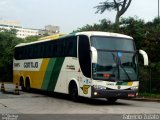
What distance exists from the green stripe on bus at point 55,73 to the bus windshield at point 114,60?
3.96 metres

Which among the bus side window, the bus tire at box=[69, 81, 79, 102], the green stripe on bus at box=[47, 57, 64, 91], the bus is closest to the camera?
the bus

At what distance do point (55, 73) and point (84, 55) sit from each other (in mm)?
4685

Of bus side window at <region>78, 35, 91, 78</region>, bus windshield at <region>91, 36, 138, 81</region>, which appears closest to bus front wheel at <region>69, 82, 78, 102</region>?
bus side window at <region>78, 35, 91, 78</region>

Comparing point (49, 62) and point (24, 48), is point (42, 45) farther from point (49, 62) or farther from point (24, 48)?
point (24, 48)

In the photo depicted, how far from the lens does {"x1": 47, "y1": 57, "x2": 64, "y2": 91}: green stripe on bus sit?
24650mm

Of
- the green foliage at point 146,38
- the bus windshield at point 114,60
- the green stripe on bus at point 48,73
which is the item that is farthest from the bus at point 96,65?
the green foliage at point 146,38

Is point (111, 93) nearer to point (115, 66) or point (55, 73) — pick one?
point (115, 66)

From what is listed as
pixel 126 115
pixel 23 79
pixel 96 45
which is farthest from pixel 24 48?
pixel 126 115

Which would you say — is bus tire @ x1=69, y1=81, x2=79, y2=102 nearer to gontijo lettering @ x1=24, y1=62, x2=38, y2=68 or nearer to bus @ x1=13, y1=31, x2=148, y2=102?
bus @ x1=13, y1=31, x2=148, y2=102

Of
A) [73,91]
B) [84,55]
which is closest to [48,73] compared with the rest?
[73,91]

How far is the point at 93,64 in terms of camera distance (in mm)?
20391

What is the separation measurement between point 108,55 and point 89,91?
1.95 metres

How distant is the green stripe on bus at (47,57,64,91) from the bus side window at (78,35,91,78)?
2815 millimetres

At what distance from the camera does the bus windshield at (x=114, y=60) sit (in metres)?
20.4
